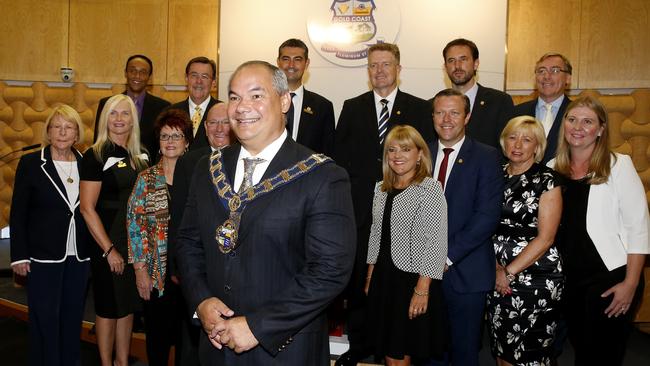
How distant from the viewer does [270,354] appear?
1802 millimetres

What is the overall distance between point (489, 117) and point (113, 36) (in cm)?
523

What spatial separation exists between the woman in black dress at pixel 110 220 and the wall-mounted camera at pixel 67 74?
410cm

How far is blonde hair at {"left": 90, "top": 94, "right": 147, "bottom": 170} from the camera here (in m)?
3.55

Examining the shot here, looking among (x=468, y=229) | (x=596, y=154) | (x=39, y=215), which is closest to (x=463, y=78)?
(x=596, y=154)

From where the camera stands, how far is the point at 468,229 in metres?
3.11

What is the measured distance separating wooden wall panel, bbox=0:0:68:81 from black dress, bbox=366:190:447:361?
584 centimetres

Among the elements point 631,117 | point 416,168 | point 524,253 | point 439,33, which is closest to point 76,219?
point 416,168

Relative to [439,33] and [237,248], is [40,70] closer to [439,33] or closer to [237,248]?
[439,33]

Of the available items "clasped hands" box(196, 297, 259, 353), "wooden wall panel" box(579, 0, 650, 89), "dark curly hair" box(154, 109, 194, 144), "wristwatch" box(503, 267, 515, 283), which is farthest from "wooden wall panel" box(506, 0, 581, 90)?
"clasped hands" box(196, 297, 259, 353)

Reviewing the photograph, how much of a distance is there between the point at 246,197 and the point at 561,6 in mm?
5333

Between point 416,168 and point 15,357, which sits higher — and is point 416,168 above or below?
above

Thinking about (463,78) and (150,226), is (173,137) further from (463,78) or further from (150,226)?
(463,78)

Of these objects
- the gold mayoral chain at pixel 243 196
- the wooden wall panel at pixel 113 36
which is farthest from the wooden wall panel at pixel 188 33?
the gold mayoral chain at pixel 243 196

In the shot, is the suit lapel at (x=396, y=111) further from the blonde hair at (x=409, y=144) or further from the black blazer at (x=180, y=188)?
the black blazer at (x=180, y=188)
